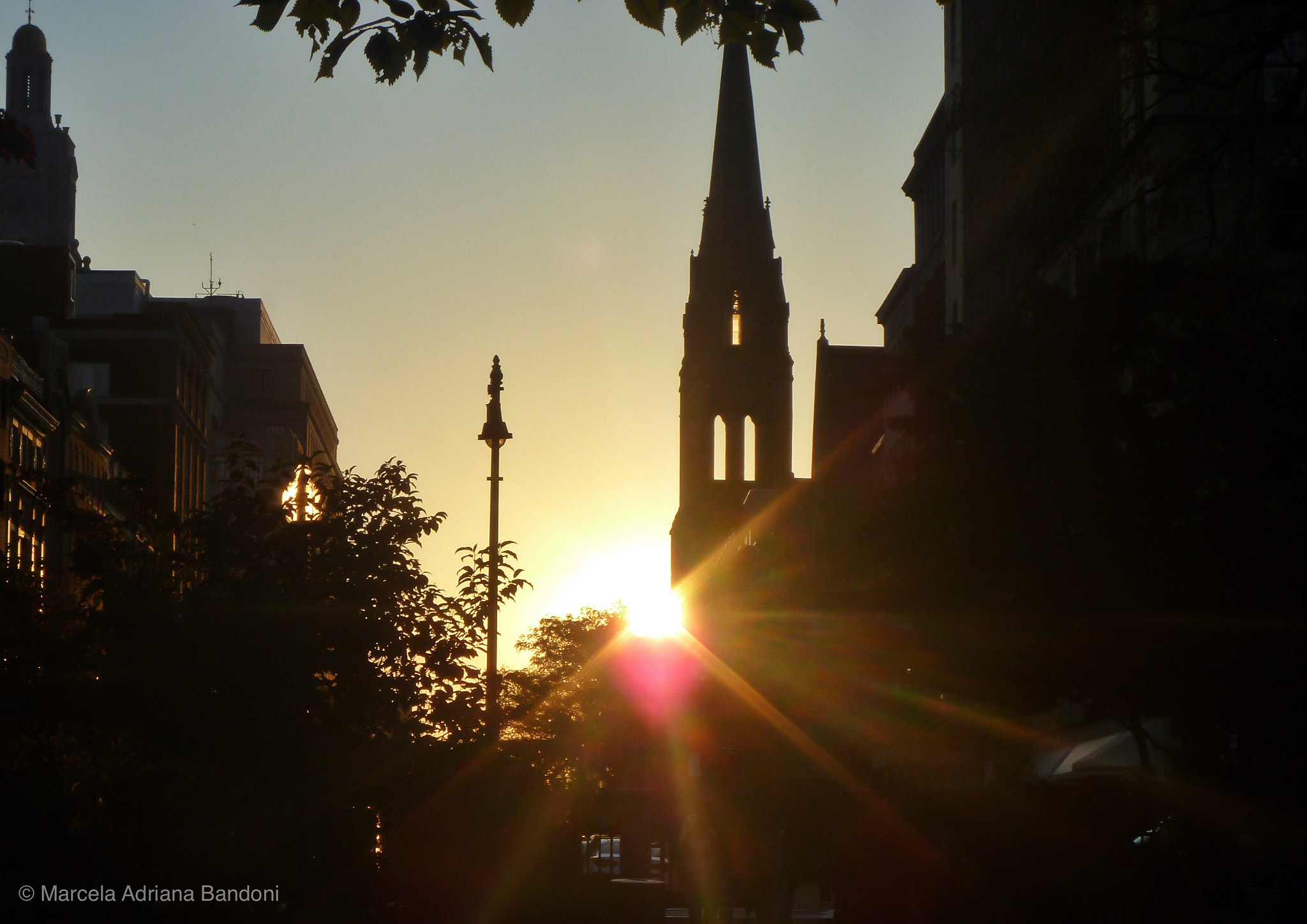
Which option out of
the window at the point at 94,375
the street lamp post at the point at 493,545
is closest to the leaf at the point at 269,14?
the street lamp post at the point at 493,545

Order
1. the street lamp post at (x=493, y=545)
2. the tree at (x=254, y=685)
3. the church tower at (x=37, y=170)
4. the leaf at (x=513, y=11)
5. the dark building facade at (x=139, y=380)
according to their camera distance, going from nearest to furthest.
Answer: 1. the leaf at (x=513, y=11)
2. the tree at (x=254, y=685)
3. the street lamp post at (x=493, y=545)
4. the dark building facade at (x=139, y=380)
5. the church tower at (x=37, y=170)

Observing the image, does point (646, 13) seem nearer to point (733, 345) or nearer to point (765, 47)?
point (765, 47)

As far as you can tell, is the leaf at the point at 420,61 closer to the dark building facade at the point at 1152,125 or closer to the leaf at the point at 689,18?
the leaf at the point at 689,18

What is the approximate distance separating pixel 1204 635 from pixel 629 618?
63496 millimetres

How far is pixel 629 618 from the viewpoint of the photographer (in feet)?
270

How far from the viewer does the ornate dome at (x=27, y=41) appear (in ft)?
535

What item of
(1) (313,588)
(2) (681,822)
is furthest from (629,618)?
(1) (313,588)

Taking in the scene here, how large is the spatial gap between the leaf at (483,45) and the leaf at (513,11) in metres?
0.39

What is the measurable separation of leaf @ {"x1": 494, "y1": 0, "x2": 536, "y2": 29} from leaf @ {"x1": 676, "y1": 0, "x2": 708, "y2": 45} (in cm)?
72

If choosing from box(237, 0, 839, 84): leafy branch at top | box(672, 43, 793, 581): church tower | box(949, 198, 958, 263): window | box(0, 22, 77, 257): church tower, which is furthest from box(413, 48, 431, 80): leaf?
box(0, 22, 77, 257): church tower

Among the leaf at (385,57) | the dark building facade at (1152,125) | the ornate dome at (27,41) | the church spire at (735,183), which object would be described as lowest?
the leaf at (385,57)

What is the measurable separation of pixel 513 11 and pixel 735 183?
107 metres

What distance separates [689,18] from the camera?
7.76 meters

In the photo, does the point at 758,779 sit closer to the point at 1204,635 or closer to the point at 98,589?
the point at 1204,635
